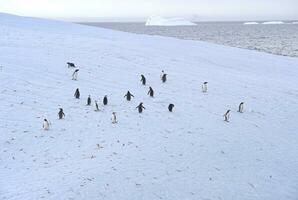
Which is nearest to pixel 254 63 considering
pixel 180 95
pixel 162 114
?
pixel 180 95

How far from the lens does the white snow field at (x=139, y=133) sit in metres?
14.4

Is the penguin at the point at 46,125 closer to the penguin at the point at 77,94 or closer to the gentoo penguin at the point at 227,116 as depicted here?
the penguin at the point at 77,94

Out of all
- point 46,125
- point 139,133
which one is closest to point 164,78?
point 139,133

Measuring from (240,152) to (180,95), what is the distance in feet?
25.5

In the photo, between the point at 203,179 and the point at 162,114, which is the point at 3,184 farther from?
the point at 162,114

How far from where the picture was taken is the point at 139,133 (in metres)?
18.5

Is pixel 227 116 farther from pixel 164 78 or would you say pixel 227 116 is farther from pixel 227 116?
pixel 164 78

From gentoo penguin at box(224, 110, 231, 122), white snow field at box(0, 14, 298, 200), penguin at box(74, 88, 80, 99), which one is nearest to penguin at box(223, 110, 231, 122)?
gentoo penguin at box(224, 110, 231, 122)

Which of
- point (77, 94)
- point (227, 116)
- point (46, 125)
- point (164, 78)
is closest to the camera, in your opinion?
point (46, 125)

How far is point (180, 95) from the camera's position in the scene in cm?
2508

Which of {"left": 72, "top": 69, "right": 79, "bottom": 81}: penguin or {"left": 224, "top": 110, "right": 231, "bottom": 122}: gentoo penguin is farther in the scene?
{"left": 72, "top": 69, "right": 79, "bottom": 81}: penguin

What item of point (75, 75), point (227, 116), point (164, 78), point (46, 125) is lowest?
point (227, 116)

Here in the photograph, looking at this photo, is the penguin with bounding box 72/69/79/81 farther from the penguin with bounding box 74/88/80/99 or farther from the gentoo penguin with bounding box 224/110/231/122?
the gentoo penguin with bounding box 224/110/231/122

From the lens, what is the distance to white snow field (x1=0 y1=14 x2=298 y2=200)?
14.4m
